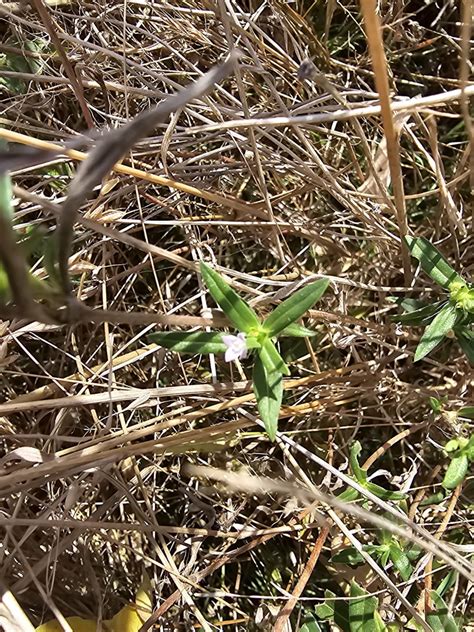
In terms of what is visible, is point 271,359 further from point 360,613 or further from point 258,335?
point 360,613

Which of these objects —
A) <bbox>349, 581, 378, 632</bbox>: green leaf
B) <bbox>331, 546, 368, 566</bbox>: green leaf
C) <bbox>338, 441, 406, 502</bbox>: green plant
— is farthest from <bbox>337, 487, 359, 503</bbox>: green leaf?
<bbox>349, 581, 378, 632</bbox>: green leaf

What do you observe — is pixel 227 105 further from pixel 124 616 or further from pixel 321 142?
pixel 124 616

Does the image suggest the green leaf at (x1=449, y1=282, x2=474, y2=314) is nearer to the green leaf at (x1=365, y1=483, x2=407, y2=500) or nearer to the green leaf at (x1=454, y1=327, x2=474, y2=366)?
the green leaf at (x1=454, y1=327, x2=474, y2=366)

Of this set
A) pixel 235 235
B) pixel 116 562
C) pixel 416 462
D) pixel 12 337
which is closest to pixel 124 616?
pixel 116 562

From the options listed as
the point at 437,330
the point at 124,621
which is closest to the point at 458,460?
the point at 437,330

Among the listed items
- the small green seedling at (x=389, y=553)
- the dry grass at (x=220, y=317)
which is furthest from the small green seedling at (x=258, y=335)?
the small green seedling at (x=389, y=553)
